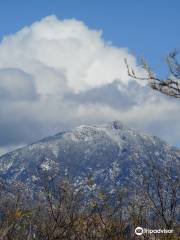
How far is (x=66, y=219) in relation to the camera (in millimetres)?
32094

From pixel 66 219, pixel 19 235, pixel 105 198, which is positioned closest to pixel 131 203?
pixel 105 198

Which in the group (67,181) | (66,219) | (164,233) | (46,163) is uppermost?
(46,163)

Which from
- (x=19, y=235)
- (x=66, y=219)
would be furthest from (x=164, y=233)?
(x=19, y=235)

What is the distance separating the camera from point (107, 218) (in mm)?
34938

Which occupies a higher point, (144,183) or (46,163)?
(46,163)

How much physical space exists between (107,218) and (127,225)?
13.8 ft

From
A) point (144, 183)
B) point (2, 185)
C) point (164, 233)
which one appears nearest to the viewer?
point (164, 233)

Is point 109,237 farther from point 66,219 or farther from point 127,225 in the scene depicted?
point 127,225

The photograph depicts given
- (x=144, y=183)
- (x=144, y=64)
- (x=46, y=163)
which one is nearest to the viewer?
(x=144, y=64)

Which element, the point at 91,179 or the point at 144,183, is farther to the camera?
the point at 91,179

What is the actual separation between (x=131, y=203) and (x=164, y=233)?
8.34m

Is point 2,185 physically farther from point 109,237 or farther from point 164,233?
point 164,233

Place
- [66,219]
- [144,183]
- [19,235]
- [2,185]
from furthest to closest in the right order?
[19,235]
[2,185]
[66,219]
[144,183]

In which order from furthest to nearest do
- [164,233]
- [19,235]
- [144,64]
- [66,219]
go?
[19,235]
[66,219]
[164,233]
[144,64]
